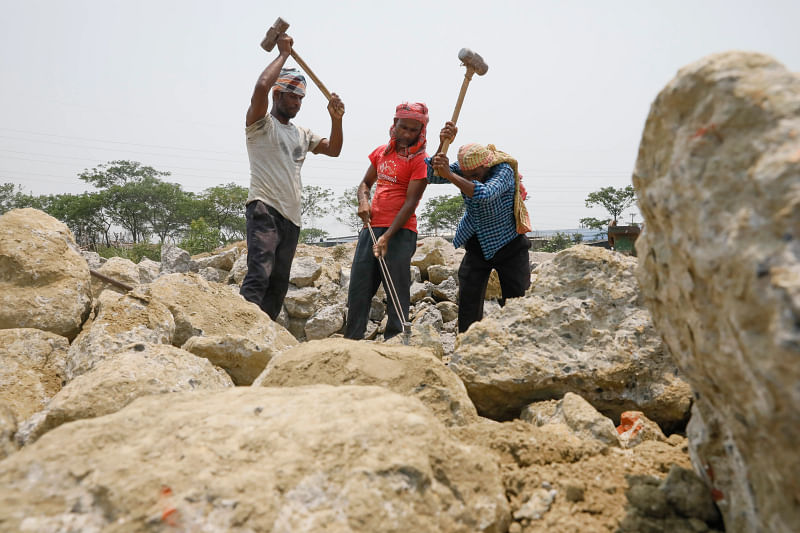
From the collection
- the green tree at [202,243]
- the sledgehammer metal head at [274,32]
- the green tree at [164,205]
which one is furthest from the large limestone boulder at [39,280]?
the green tree at [164,205]

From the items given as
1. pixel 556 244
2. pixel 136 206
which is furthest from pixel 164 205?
pixel 556 244

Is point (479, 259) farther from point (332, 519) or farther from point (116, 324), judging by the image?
point (332, 519)

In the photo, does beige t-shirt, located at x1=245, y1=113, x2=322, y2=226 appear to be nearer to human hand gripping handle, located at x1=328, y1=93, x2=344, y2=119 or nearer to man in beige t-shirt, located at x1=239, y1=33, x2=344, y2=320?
man in beige t-shirt, located at x1=239, y1=33, x2=344, y2=320

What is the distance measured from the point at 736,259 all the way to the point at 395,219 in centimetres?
310

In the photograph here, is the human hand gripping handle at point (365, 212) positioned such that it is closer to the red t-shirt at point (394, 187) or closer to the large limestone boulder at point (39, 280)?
the red t-shirt at point (394, 187)

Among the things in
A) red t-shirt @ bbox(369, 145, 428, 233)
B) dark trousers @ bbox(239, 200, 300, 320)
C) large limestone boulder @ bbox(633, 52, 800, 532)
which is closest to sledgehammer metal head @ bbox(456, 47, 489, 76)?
red t-shirt @ bbox(369, 145, 428, 233)

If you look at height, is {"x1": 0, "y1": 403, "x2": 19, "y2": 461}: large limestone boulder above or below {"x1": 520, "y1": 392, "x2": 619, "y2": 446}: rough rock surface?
below

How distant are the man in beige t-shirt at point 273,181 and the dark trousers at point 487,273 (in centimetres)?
144

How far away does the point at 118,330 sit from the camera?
254 centimetres

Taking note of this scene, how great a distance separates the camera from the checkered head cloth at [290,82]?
158 inches

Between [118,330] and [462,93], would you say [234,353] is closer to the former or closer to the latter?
[118,330]

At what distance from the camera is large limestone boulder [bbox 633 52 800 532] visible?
0.80 metres

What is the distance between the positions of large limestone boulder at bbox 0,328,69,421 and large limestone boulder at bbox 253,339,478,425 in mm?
1213

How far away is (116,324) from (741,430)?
2.66 m
